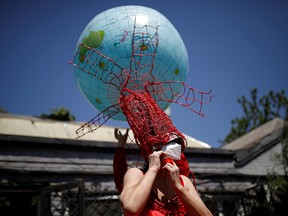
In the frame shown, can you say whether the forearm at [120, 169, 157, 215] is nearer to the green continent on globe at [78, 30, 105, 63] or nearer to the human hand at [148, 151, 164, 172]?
the human hand at [148, 151, 164, 172]

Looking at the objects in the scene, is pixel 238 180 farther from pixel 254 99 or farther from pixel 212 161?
pixel 254 99

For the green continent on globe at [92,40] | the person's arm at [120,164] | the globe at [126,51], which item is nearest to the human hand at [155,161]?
the person's arm at [120,164]

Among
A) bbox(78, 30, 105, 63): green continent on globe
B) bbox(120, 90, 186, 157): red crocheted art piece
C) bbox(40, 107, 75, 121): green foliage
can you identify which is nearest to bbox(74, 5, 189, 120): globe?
bbox(78, 30, 105, 63): green continent on globe

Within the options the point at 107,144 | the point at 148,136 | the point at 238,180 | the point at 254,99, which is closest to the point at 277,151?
the point at 238,180

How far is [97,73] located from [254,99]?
21.7 m

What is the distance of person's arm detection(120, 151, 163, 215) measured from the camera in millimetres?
1676

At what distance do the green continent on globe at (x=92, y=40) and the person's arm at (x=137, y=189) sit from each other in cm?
124

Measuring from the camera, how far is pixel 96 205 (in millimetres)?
7082

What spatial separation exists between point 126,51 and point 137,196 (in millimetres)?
1376

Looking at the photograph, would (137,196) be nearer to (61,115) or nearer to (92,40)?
(92,40)

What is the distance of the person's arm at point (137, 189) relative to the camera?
1.68m

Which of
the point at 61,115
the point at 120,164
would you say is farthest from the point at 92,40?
the point at 61,115

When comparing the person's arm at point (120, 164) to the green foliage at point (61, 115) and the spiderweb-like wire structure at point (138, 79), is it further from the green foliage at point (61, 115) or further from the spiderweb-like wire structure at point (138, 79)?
the green foliage at point (61, 115)

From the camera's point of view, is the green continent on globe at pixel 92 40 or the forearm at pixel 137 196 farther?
the green continent on globe at pixel 92 40
